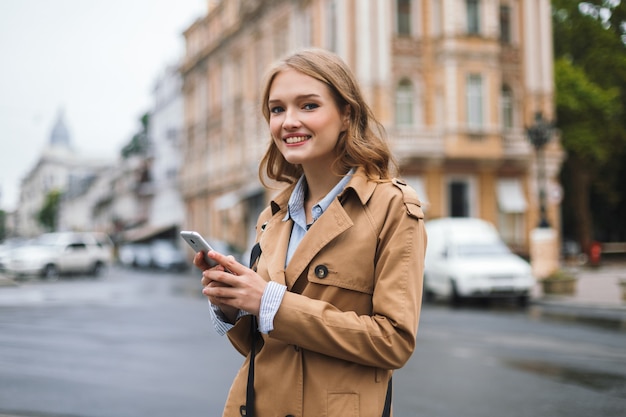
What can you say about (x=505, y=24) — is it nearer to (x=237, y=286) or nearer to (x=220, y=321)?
(x=220, y=321)

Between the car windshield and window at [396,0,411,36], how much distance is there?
48.2 feet

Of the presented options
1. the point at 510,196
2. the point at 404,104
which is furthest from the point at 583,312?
→ the point at 404,104

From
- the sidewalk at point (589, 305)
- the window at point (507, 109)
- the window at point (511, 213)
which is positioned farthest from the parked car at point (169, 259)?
the sidewalk at point (589, 305)

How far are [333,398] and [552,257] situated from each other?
2263cm

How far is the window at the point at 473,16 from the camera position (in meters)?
30.0

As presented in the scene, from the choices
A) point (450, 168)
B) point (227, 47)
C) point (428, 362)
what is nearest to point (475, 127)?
point (450, 168)

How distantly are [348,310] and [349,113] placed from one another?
0.59 metres

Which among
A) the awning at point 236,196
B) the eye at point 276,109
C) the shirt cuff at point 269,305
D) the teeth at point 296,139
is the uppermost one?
the awning at point 236,196

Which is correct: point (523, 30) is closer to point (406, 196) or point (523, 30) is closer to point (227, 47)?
point (227, 47)

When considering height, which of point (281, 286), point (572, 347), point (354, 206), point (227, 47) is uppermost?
point (227, 47)

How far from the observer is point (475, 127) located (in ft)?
97.2

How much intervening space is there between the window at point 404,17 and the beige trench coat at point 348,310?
29.5 meters

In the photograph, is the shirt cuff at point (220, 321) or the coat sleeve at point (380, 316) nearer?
the coat sleeve at point (380, 316)

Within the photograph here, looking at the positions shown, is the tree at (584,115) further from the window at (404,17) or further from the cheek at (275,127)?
the cheek at (275,127)
